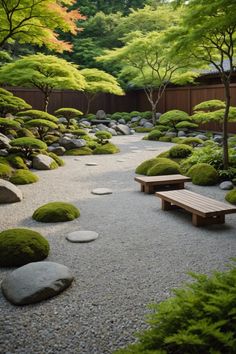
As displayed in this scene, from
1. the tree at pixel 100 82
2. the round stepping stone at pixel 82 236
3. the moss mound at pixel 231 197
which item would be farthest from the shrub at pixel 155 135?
the round stepping stone at pixel 82 236

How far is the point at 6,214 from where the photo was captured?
20.8 feet

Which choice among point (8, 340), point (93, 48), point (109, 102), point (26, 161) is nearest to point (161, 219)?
point (8, 340)

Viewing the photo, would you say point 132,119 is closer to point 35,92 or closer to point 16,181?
point 35,92

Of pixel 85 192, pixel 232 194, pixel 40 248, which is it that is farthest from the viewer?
pixel 85 192

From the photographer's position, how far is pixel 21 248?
420 centimetres

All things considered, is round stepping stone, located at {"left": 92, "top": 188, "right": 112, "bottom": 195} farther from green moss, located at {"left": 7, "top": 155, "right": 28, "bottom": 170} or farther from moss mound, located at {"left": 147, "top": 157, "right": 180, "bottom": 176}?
green moss, located at {"left": 7, "top": 155, "right": 28, "bottom": 170}

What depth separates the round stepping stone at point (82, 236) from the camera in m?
5.04

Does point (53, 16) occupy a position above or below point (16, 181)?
above

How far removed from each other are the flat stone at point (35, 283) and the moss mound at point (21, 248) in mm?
523

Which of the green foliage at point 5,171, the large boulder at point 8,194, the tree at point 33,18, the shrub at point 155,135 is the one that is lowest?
the large boulder at point 8,194

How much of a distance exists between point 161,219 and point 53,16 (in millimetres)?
5216

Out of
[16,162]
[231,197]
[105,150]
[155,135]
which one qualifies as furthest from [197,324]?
[155,135]

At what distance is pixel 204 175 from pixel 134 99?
23594mm

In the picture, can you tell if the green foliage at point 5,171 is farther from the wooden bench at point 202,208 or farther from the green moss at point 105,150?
the green moss at point 105,150
